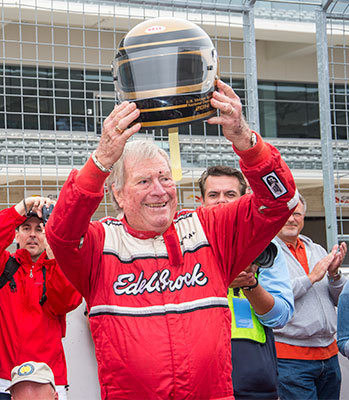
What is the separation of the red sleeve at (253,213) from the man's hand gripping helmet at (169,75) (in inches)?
8.8

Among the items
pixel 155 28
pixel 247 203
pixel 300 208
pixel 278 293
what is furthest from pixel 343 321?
pixel 155 28

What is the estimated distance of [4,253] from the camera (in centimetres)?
351

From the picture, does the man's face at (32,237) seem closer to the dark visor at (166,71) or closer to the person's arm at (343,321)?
the person's arm at (343,321)

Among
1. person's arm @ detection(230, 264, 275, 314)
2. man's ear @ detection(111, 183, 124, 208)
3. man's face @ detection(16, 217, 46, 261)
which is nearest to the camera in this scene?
man's ear @ detection(111, 183, 124, 208)

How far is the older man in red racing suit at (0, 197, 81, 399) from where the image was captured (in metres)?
3.34

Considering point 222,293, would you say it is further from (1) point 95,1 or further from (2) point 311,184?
(2) point 311,184

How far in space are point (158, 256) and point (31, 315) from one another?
1483mm

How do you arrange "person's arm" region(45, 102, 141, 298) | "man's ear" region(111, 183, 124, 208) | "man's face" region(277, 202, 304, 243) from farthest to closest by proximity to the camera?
"man's face" region(277, 202, 304, 243)
"man's ear" region(111, 183, 124, 208)
"person's arm" region(45, 102, 141, 298)

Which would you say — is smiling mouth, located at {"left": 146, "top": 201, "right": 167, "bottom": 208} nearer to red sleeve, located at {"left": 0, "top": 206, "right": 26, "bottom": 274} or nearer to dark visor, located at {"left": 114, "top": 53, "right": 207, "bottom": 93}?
dark visor, located at {"left": 114, "top": 53, "right": 207, "bottom": 93}

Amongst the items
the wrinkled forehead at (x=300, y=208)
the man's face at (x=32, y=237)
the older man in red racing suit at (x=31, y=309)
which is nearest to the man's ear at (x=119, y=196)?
the older man in red racing suit at (x=31, y=309)

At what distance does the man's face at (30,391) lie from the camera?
2436mm

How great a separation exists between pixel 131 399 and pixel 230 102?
0.98 meters

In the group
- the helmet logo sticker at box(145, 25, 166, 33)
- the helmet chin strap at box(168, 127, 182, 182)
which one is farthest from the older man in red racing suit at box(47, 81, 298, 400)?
the helmet logo sticker at box(145, 25, 166, 33)

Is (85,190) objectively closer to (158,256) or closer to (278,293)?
(158,256)
